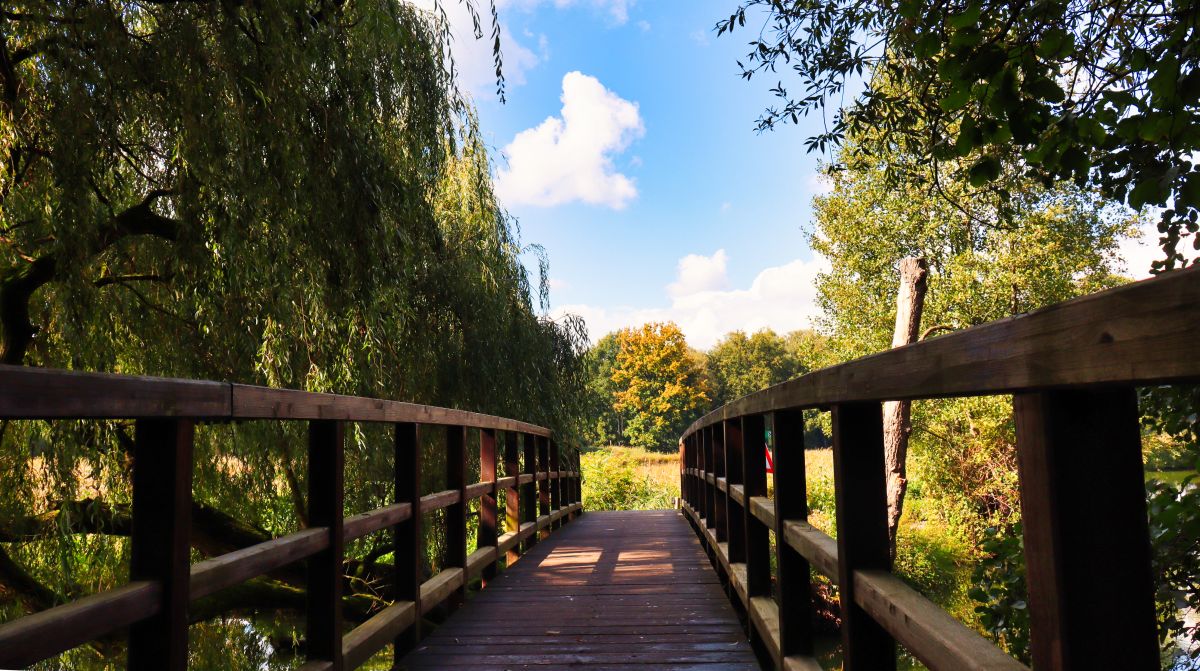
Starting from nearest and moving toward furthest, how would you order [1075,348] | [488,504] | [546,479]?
[1075,348] → [488,504] → [546,479]

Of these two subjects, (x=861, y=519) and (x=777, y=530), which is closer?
(x=861, y=519)

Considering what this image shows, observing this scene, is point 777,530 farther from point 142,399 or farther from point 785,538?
point 142,399

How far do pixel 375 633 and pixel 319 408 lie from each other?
91 centimetres

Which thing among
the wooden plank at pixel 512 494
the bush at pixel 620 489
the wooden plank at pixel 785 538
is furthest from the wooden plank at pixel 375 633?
the bush at pixel 620 489

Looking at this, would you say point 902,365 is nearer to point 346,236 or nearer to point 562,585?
point 562,585

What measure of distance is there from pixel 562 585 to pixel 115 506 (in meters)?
2.81

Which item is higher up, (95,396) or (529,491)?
(95,396)

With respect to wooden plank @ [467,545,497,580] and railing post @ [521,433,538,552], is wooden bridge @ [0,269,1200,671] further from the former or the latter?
railing post @ [521,433,538,552]

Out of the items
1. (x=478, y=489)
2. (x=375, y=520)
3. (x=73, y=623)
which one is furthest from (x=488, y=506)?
(x=73, y=623)

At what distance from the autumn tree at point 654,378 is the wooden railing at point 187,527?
42746 mm

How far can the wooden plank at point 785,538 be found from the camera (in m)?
2.47

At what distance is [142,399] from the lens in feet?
4.99

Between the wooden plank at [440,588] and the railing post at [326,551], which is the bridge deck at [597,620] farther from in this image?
the railing post at [326,551]

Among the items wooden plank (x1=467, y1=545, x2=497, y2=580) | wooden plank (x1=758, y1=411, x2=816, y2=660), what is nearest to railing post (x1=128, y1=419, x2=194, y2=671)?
wooden plank (x1=758, y1=411, x2=816, y2=660)
